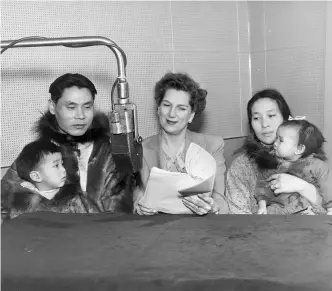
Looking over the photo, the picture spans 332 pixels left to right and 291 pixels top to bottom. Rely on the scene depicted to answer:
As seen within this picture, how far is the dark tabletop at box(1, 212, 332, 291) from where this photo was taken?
1.06 metres

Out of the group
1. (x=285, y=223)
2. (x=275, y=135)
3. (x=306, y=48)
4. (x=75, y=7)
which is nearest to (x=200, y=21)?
(x=306, y=48)

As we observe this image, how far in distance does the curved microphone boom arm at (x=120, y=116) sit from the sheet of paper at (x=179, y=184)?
127 millimetres

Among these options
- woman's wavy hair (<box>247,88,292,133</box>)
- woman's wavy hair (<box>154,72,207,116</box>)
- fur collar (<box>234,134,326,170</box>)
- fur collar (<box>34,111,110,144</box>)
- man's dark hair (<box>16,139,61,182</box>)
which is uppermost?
woman's wavy hair (<box>154,72,207,116</box>)

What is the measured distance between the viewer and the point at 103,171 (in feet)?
6.87

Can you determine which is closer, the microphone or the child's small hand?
the microphone

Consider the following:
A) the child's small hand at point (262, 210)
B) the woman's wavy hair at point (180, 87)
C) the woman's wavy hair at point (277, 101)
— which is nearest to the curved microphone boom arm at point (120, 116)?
the child's small hand at point (262, 210)

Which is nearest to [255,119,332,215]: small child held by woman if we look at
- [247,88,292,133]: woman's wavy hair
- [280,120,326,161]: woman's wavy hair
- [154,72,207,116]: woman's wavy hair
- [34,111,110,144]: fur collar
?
[280,120,326,161]: woman's wavy hair

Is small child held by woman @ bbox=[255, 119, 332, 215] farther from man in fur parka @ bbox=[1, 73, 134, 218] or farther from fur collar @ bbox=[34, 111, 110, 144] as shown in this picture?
fur collar @ bbox=[34, 111, 110, 144]

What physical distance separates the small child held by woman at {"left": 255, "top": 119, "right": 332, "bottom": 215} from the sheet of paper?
50 cm

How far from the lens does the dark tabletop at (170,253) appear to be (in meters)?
1.06

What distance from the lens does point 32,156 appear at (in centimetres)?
205

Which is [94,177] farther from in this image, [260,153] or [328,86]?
[328,86]

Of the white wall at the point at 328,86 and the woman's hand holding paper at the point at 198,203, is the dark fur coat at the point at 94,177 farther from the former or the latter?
the white wall at the point at 328,86

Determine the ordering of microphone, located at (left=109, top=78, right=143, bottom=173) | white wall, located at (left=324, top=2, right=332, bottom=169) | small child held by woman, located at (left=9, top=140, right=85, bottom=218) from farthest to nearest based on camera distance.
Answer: white wall, located at (left=324, top=2, right=332, bottom=169) → small child held by woman, located at (left=9, top=140, right=85, bottom=218) → microphone, located at (left=109, top=78, right=143, bottom=173)
